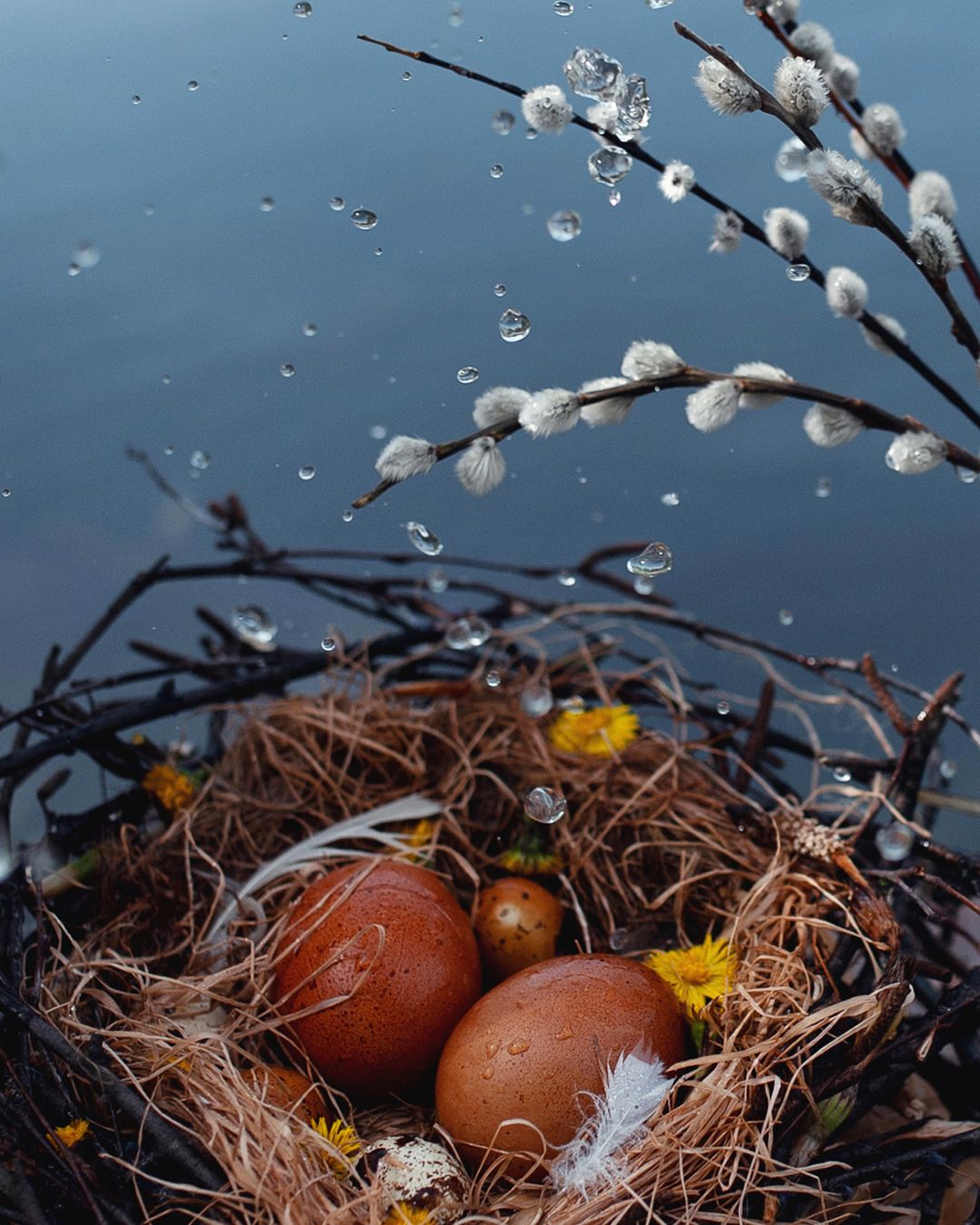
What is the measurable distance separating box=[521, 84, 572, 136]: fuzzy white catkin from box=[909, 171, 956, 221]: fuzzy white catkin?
0.36m

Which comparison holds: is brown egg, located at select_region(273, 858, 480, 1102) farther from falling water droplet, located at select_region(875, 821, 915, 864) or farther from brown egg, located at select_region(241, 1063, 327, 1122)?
falling water droplet, located at select_region(875, 821, 915, 864)

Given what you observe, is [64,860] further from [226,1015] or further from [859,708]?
[859,708]

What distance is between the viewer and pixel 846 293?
105 centimetres

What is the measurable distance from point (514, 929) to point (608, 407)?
2.06 feet

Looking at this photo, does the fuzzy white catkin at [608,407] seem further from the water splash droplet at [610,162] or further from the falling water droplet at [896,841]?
the falling water droplet at [896,841]

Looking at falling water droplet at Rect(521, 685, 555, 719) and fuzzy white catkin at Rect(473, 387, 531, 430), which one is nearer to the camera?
fuzzy white catkin at Rect(473, 387, 531, 430)

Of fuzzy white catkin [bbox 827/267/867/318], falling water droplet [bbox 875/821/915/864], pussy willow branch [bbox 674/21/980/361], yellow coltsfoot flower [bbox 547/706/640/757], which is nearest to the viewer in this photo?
pussy willow branch [bbox 674/21/980/361]

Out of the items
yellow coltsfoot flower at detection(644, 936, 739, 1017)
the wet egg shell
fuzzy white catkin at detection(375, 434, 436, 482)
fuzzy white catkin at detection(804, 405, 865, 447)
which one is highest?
fuzzy white catkin at detection(804, 405, 865, 447)

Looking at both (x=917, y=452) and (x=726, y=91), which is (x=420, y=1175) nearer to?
(x=917, y=452)

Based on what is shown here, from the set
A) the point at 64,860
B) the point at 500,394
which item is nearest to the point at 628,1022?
the point at 500,394

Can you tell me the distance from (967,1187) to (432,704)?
928 millimetres

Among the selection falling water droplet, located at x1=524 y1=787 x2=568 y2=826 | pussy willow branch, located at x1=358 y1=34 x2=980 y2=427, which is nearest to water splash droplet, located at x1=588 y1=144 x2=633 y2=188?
pussy willow branch, located at x1=358 y1=34 x2=980 y2=427

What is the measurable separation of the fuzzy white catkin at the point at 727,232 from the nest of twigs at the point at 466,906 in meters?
0.65

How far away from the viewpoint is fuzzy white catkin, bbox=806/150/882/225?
92 centimetres
